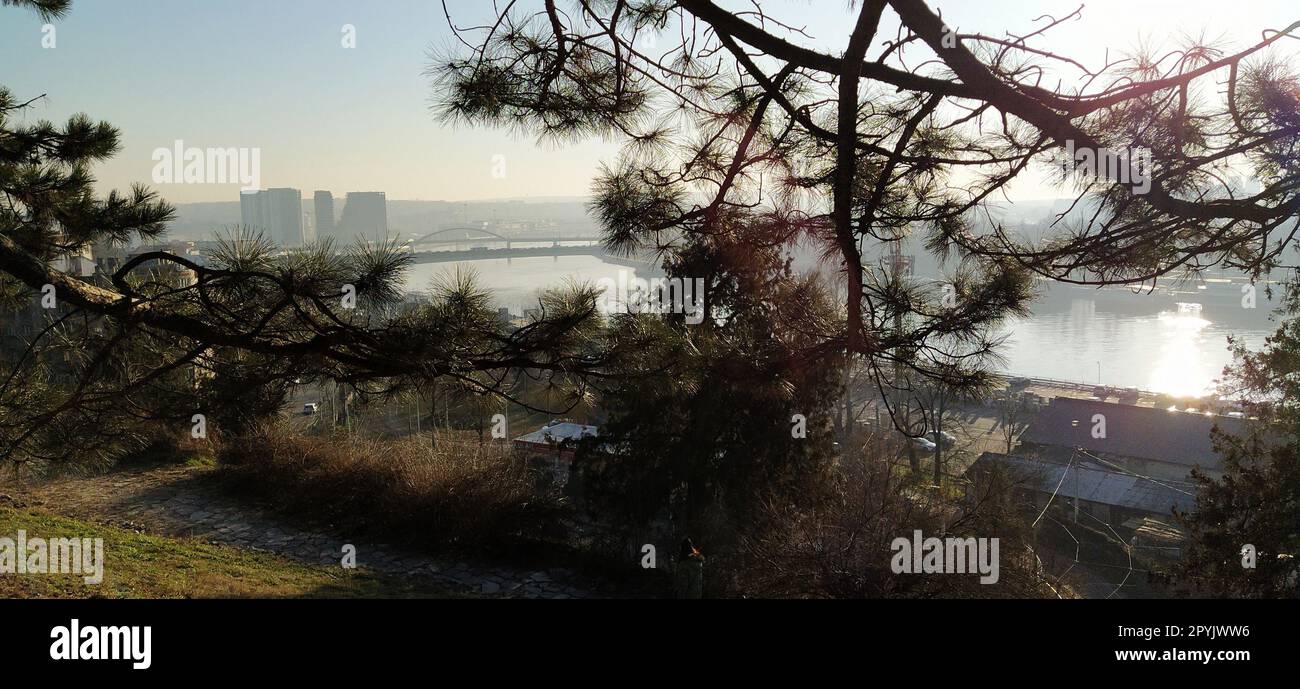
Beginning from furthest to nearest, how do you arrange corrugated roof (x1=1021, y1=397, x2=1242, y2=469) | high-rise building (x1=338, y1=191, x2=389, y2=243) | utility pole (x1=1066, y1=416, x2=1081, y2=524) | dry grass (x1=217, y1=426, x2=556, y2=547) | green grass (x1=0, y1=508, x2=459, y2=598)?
corrugated roof (x1=1021, y1=397, x2=1242, y2=469) → utility pole (x1=1066, y1=416, x2=1081, y2=524) → dry grass (x1=217, y1=426, x2=556, y2=547) → high-rise building (x1=338, y1=191, x2=389, y2=243) → green grass (x1=0, y1=508, x2=459, y2=598)

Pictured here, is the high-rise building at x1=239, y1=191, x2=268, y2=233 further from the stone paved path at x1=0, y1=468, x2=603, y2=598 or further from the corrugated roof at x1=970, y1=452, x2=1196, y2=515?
the corrugated roof at x1=970, y1=452, x2=1196, y2=515

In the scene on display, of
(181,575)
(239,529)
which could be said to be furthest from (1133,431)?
(181,575)

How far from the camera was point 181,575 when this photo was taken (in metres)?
4.95

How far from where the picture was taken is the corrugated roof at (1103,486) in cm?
1392

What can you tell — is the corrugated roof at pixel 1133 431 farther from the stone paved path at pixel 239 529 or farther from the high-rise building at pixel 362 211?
the high-rise building at pixel 362 211

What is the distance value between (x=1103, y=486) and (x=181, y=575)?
50.9ft

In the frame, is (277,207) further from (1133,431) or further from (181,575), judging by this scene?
(1133,431)

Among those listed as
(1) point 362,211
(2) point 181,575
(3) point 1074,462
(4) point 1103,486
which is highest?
(1) point 362,211

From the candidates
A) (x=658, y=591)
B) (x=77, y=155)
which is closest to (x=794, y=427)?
(x=658, y=591)

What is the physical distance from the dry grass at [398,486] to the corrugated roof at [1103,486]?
9.85 m

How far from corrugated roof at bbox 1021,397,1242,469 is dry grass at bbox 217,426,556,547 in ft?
46.4

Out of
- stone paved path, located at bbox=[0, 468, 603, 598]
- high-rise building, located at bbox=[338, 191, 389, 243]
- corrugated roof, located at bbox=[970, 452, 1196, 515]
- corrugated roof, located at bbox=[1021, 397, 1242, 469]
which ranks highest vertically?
high-rise building, located at bbox=[338, 191, 389, 243]

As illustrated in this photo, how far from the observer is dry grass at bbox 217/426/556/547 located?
698cm

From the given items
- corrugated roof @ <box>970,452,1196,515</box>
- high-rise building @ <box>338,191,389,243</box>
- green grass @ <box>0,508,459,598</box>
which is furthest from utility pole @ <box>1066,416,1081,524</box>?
high-rise building @ <box>338,191,389,243</box>
